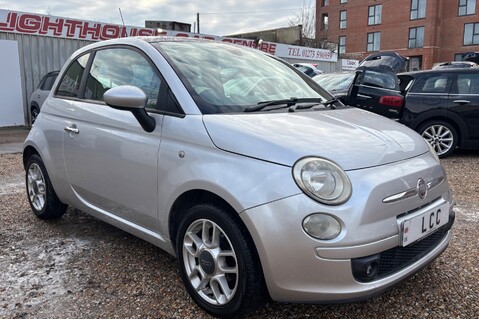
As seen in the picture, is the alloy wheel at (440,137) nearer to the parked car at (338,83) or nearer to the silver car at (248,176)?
the parked car at (338,83)

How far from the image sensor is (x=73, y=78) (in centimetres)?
383

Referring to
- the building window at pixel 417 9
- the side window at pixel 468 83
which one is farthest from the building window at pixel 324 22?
the side window at pixel 468 83

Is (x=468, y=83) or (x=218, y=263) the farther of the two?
(x=468, y=83)

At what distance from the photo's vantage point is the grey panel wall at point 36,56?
12.1 m

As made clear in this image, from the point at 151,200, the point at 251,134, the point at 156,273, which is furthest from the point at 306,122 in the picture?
the point at 156,273

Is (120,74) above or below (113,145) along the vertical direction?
above

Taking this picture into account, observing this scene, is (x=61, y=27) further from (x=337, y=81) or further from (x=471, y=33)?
(x=471, y=33)

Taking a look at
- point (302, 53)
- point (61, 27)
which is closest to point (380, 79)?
point (61, 27)

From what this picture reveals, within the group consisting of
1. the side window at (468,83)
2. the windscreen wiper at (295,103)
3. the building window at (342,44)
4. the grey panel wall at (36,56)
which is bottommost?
the windscreen wiper at (295,103)

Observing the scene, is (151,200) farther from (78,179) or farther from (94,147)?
(78,179)

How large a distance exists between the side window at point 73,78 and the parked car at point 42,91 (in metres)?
7.62

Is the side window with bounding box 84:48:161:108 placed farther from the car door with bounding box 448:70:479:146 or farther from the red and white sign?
the red and white sign

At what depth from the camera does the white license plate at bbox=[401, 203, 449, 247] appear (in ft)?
7.34

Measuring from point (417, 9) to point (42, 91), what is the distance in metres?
40.0
